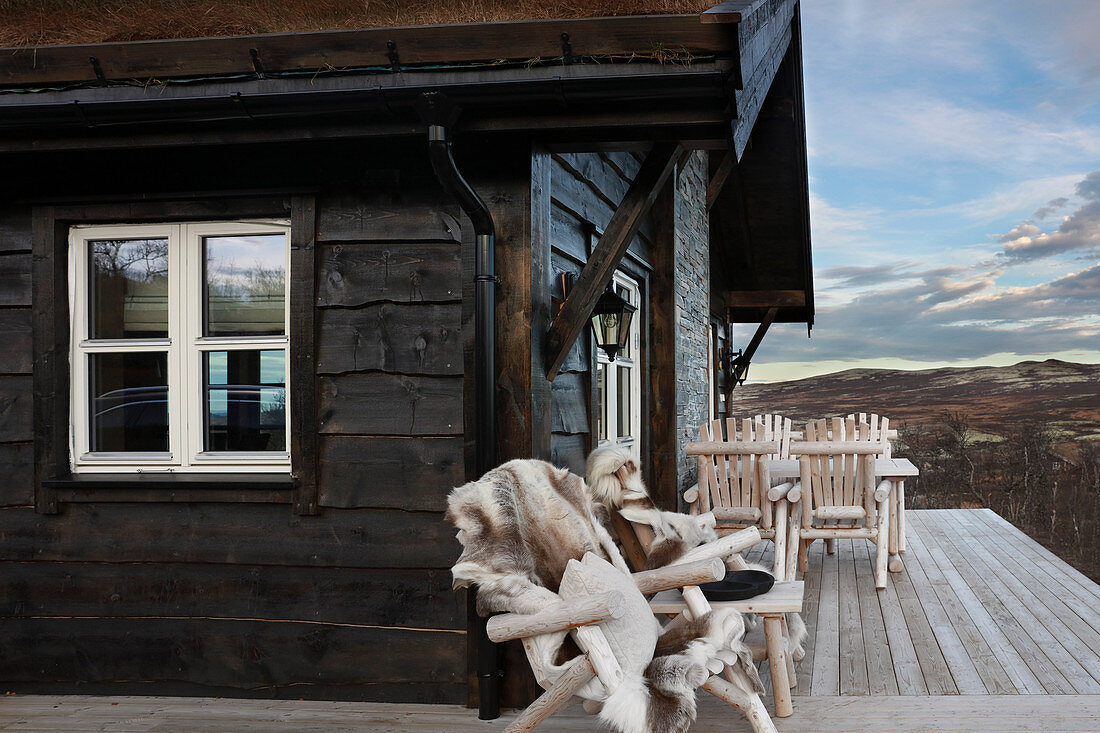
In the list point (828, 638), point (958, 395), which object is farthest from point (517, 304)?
point (958, 395)

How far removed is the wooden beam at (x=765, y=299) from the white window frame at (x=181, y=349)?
807 cm

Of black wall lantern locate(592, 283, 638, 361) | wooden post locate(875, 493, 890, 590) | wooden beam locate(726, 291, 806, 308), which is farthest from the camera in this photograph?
wooden beam locate(726, 291, 806, 308)

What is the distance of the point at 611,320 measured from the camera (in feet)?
13.0

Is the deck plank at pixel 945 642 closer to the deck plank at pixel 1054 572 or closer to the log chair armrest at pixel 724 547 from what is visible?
the deck plank at pixel 1054 572

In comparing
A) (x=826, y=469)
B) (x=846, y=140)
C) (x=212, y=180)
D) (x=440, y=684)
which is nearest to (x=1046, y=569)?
(x=826, y=469)

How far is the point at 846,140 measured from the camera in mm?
17078

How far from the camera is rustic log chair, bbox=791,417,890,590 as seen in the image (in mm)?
5078

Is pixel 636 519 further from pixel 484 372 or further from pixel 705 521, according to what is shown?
pixel 484 372

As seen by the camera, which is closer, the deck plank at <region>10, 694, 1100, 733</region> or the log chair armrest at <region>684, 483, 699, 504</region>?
the deck plank at <region>10, 694, 1100, 733</region>

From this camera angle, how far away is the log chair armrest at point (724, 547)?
2838mm

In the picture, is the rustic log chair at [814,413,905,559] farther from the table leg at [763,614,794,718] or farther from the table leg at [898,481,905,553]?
the table leg at [763,614,794,718]

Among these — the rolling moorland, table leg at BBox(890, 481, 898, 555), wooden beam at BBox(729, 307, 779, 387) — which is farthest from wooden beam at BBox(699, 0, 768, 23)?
the rolling moorland

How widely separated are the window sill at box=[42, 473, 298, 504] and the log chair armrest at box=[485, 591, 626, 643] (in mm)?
1307

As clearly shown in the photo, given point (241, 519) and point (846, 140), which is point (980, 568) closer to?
point (241, 519)
